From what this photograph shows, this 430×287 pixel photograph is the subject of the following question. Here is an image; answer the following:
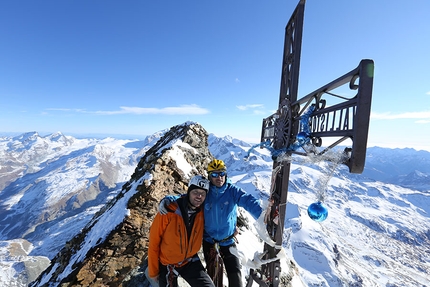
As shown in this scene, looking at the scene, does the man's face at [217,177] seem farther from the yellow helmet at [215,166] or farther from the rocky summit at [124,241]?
the rocky summit at [124,241]

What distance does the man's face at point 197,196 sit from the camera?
559cm

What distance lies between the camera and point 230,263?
6.34 metres

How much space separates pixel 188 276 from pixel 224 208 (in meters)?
2.00

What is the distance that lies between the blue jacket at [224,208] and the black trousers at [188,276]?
95 centimetres

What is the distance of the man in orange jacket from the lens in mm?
5465

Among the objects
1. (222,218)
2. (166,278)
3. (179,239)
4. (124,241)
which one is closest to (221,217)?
(222,218)

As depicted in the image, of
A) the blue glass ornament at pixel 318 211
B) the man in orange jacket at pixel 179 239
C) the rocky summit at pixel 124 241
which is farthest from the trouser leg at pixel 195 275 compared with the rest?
the blue glass ornament at pixel 318 211

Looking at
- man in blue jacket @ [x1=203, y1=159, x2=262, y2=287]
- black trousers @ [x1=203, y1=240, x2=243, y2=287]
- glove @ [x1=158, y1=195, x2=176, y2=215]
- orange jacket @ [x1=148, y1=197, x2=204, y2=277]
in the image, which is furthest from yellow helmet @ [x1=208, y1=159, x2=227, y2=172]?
black trousers @ [x1=203, y1=240, x2=243, y2=287]

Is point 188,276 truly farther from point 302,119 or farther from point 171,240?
point 302,119

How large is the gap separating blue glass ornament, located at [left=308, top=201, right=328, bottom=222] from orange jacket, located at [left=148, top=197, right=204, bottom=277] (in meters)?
2.87

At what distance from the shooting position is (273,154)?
623 cm

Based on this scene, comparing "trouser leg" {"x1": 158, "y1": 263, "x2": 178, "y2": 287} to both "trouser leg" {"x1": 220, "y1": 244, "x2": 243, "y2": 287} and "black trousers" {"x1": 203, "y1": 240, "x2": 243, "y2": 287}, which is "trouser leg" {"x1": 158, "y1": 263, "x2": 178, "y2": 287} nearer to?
"black trousers" {"x1": 203, "y1": 240, "x2": 243, "y2": 287}

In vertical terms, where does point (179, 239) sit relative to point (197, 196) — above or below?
below

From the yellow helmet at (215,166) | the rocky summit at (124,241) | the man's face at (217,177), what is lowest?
the rocky summit at (124,241)
